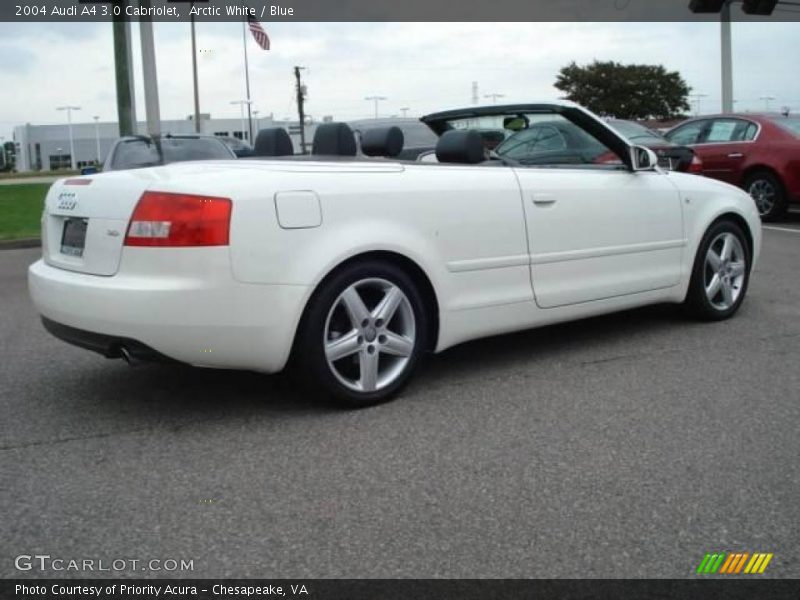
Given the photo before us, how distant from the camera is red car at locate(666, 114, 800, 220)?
11.9 metres

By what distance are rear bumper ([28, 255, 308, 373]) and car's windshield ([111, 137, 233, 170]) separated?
7071mm

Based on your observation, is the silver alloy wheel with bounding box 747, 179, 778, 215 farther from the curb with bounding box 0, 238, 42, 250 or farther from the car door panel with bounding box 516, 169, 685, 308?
the curb with bounding box 0, 238, 42, 250

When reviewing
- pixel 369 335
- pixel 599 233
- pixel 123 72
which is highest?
pixel 123 72

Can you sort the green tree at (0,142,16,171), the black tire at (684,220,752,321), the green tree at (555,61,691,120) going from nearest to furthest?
the black tire at (684,220,752,321) → the green tree at (555,61,691,120) → the green tree at (0,142,16,171)

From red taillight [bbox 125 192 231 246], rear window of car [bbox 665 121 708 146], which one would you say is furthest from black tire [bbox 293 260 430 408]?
rear window of car [bbox 665 121 708 146]

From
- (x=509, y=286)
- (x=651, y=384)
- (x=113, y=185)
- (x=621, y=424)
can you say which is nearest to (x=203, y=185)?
(x=113, y=185)

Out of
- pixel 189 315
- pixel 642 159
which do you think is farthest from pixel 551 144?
pixel 189 315

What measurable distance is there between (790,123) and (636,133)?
2058 mm

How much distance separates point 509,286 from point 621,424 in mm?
1035

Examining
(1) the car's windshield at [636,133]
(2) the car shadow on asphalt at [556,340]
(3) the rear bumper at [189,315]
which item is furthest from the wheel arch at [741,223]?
(1) the car's windshield at [636,133]
